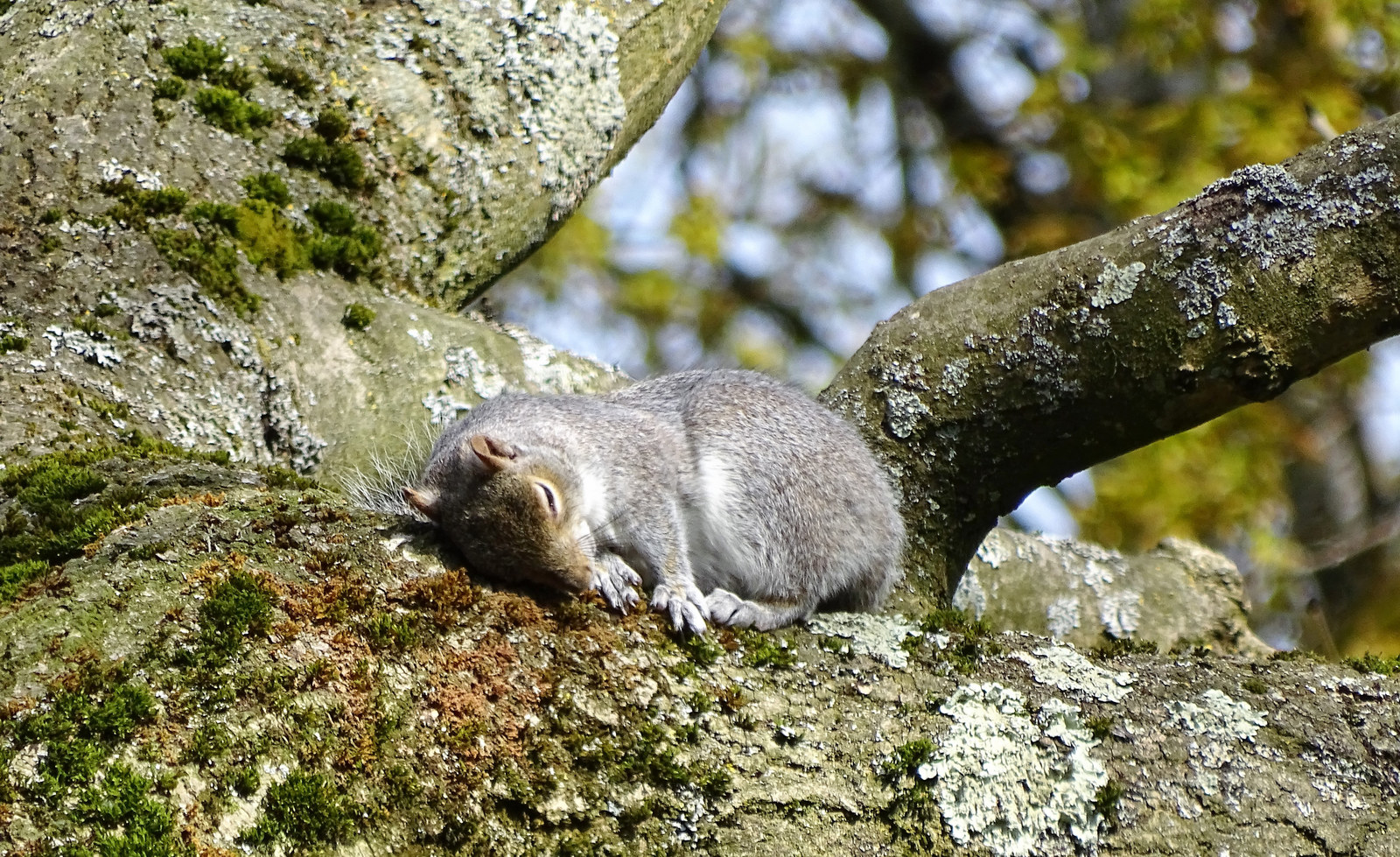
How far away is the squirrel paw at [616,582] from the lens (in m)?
2.66

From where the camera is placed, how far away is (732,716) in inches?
87.2

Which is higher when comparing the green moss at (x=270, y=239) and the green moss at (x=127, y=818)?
the green moss at (x=270, y=239)

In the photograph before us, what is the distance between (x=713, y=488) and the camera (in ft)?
11.5

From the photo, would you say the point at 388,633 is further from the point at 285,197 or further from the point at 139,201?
the point at 285,197

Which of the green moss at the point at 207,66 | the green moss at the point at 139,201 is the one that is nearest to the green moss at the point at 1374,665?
the green moss at the point at 139,201

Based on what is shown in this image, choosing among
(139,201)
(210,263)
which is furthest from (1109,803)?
(139,201)

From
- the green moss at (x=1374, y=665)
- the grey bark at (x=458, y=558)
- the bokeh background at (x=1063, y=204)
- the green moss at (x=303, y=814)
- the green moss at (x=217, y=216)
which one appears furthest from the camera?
the bokeh background at (x=1063, y=204)

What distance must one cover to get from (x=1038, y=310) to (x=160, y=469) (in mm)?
2130

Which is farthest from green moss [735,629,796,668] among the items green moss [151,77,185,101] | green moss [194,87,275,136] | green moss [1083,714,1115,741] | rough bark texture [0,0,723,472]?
green moss [151,77,185,101]

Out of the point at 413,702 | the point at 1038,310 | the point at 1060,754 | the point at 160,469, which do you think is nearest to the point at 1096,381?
the point at 1038,310

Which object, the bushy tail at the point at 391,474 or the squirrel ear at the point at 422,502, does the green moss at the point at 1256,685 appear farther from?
Answer: the bushy tail at the point at 391,474

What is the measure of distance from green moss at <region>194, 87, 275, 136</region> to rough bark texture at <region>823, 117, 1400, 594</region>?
192cm

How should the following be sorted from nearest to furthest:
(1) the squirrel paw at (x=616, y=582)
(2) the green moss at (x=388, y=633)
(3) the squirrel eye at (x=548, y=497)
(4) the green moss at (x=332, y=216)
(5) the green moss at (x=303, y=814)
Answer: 1. (5) the green moss at (x=303, y=814)
2. (2) the green moss at (x=388, y=633)
3. (1) the squirrel paw at (x=616, y=582)
4. (3) the squirrel eye at (x=548, y=497)
5. (4) the green moss at (x=332, y=216)

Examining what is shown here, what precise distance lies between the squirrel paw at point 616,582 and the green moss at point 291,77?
1.80 m
